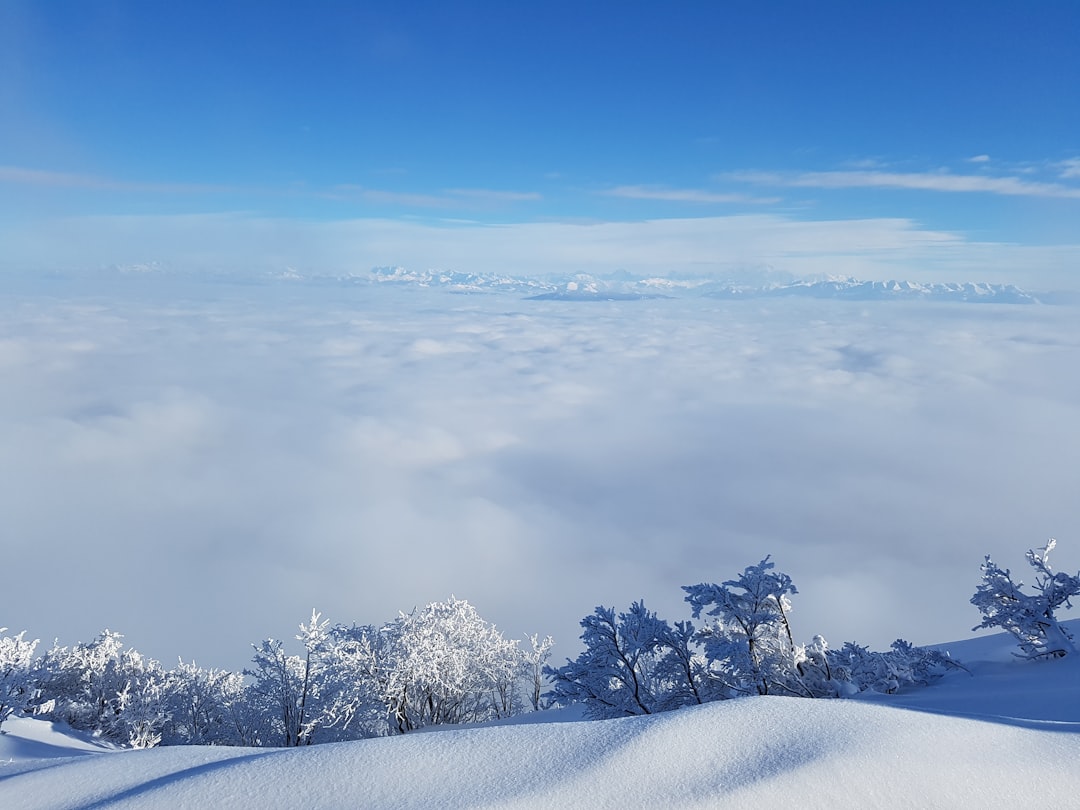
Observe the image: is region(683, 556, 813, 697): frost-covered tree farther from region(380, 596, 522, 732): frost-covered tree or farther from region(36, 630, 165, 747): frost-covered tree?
region(36, 630, 165, 747): frost-covered tree

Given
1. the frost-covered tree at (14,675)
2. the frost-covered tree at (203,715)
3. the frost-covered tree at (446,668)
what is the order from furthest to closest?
1. the frost-covered tree at (203,715)
2. the frost-covered tree at (446,668)
3. the frost-covered tree at (14,675)

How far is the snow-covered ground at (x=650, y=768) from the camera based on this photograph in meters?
3.75

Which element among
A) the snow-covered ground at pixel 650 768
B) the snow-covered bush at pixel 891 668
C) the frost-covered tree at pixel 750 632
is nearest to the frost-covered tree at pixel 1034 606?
the snow-covered bush at pixel 891 668

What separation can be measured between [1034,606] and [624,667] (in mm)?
6817

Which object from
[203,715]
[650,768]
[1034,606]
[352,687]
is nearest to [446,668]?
[352,687]

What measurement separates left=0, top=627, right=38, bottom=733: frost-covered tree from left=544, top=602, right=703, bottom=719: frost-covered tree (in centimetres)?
1173

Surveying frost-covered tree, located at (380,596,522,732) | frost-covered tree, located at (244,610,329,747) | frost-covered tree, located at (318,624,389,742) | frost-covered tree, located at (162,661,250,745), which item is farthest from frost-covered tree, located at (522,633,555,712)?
frost-covered tree, located at (162,661,250,745)

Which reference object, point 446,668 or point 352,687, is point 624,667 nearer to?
point 352,687

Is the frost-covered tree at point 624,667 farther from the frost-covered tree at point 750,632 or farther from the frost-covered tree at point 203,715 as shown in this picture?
the frost-covered tree at point 203,715

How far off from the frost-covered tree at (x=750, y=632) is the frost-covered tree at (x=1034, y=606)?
3.31 meters

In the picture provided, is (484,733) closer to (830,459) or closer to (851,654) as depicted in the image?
(851,654)

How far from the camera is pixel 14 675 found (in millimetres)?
12742

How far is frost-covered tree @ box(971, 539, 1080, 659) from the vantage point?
31.6ft

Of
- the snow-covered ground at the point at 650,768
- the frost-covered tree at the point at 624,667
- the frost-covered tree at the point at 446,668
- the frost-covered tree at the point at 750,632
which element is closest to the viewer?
the snow-covered ground at the point at 650,768
